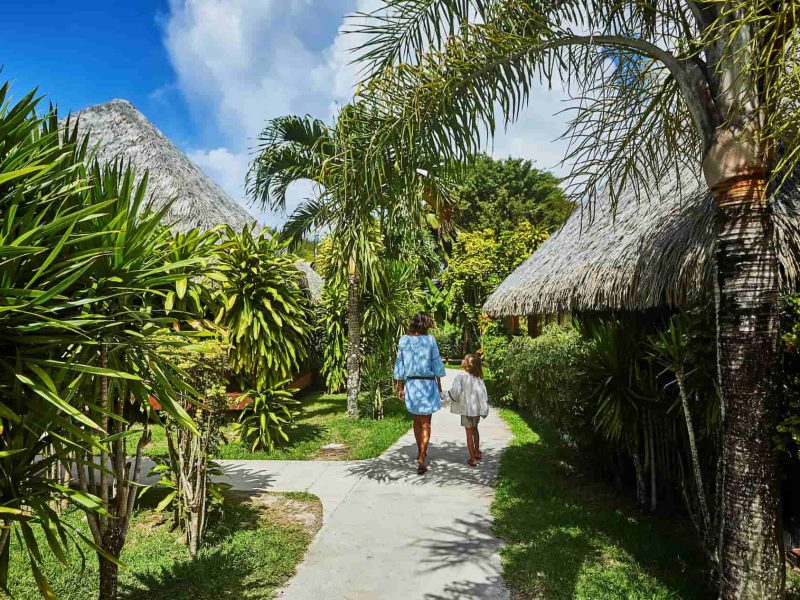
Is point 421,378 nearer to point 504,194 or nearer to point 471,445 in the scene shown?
point 471,445

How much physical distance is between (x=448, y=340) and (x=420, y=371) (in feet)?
49.6

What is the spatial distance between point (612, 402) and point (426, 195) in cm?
418

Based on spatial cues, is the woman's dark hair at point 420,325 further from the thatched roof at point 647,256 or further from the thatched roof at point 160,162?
the thatched roof at point 160,162

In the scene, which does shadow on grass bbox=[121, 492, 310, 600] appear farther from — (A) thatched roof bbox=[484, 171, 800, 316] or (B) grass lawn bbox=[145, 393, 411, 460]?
(A) thatched roof bbox=[484, 171, 800, 316]

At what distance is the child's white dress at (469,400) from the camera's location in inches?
246

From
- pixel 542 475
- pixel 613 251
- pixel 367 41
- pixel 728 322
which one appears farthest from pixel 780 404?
pixel 367 41

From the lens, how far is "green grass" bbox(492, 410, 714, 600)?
339cm

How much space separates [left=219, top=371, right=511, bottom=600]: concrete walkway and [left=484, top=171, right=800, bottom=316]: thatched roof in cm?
240

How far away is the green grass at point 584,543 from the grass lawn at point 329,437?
7.60 feet

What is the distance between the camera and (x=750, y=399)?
269cm

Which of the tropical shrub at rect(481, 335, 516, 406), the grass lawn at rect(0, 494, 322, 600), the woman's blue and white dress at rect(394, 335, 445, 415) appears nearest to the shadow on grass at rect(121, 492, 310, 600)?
the grass lawn at rect(0, 494, 322, 600)

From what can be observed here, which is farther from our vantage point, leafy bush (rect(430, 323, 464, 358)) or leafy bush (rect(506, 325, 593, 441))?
leafy bush (rect(430, 323, 464, 358))

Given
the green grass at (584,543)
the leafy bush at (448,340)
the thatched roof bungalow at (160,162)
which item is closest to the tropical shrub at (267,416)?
the green grass at (584,543)

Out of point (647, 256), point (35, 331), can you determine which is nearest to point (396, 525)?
point (647, 256)
